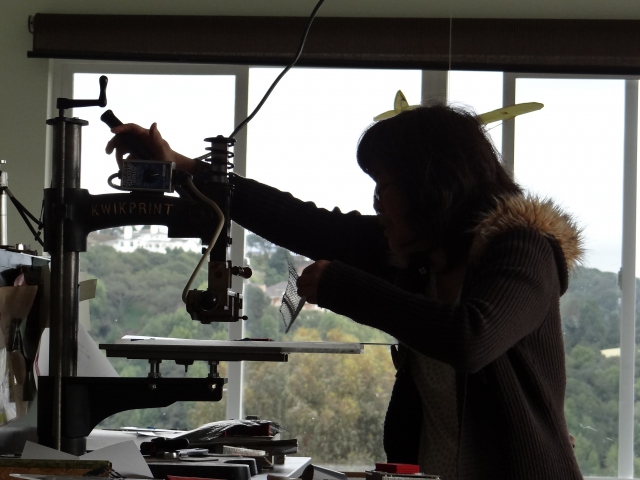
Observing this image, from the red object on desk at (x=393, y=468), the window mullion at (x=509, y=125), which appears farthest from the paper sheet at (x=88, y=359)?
the window mullion at (x=509, y=125)

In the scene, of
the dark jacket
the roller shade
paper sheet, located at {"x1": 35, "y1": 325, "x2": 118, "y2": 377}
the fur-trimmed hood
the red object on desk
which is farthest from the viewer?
the roller shade

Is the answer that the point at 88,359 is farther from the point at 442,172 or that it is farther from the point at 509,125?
the point at 509,125

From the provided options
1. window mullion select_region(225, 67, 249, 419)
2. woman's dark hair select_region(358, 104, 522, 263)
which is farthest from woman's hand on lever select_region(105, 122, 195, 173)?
window mullion select_region(225, 67, 249, 419)

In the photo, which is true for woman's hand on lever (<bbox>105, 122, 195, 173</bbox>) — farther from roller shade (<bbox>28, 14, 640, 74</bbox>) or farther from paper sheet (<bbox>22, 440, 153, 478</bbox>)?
roller shade (<bbox>28, 14, 640, 74</bbox>)

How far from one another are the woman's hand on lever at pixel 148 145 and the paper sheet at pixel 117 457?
1.39 ft

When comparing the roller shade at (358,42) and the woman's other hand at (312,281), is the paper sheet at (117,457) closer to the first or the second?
the woman's other hand at (312,281)

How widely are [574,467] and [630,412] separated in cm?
216

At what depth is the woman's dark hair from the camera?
49.2 inches

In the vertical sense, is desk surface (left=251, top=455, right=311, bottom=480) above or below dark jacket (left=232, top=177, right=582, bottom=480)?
below

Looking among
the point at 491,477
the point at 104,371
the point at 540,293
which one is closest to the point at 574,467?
the point at 491,477

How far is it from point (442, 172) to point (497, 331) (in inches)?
13.4

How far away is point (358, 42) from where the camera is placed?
314 cm

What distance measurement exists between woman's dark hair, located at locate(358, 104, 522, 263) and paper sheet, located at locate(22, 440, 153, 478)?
58 centimetres

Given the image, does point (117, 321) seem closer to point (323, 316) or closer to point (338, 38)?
point (323, 316)
